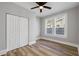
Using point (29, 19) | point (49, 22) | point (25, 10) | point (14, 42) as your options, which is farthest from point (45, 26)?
point (14, 42)

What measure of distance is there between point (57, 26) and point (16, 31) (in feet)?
9.56

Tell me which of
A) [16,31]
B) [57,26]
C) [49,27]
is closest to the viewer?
[16,31]

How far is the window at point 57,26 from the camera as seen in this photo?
462 cm

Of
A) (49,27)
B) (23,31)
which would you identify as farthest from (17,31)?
(49,27)

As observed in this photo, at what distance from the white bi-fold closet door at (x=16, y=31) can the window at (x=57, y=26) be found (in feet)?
7.24

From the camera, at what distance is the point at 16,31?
368 centimetres

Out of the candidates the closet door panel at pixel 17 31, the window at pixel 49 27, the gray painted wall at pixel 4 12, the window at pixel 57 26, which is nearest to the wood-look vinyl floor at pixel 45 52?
the closet door panel at pixel 17 31

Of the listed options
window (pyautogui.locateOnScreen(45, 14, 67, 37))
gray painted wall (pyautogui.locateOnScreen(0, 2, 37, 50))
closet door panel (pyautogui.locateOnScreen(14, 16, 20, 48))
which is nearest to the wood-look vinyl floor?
closet door panel (pyautogui.locateOnScreen(14, 16, 20, 48))

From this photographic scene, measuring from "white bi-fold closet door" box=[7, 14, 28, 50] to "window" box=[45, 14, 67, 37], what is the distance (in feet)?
7.24

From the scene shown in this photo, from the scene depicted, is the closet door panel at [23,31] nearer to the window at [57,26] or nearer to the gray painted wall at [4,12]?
the gray painted wall at [4,12]

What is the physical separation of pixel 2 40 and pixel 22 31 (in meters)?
1.32

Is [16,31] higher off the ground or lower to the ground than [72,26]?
lower

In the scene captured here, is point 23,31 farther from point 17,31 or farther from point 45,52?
point 45,52

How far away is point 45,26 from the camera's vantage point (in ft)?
20.9
